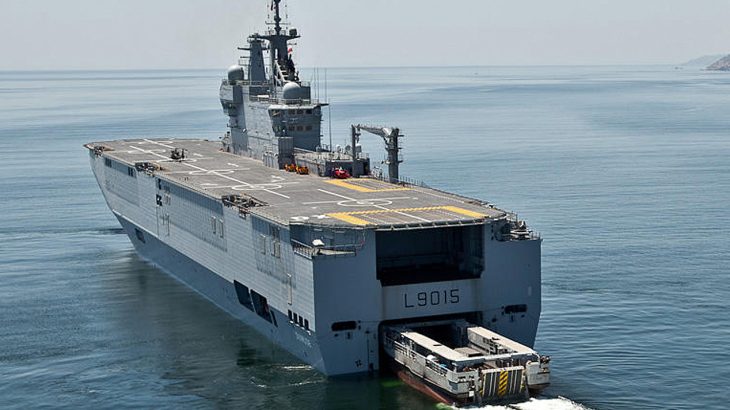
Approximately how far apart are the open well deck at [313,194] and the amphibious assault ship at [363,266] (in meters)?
0.10

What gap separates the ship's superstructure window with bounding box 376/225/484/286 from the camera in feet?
148

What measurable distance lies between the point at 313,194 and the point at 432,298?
1332 cm

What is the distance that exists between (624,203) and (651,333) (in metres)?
34.8

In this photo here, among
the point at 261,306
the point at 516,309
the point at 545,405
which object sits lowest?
the point at 545,405

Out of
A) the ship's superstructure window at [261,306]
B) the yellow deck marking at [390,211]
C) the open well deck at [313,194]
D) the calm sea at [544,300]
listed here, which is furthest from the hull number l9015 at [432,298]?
the ship's superstructure window at [261,306]

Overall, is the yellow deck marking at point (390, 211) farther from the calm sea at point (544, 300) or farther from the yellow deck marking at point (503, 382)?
the yellow deck marking at point (503, 382)

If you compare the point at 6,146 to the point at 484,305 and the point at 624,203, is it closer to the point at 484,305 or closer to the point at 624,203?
the point at 624,203

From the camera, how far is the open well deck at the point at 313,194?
44.6m

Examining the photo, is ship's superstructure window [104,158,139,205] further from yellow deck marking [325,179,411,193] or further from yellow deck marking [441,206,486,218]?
yellow deck marking [441,206,486,218]

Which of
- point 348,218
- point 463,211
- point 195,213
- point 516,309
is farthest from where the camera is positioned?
point 195,213

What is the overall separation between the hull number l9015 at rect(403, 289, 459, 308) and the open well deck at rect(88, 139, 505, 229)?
2829mm

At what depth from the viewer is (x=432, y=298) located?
42.3 m

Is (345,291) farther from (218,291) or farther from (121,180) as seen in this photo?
(121,180)

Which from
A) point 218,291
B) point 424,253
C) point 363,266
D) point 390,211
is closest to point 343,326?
point 363,266
